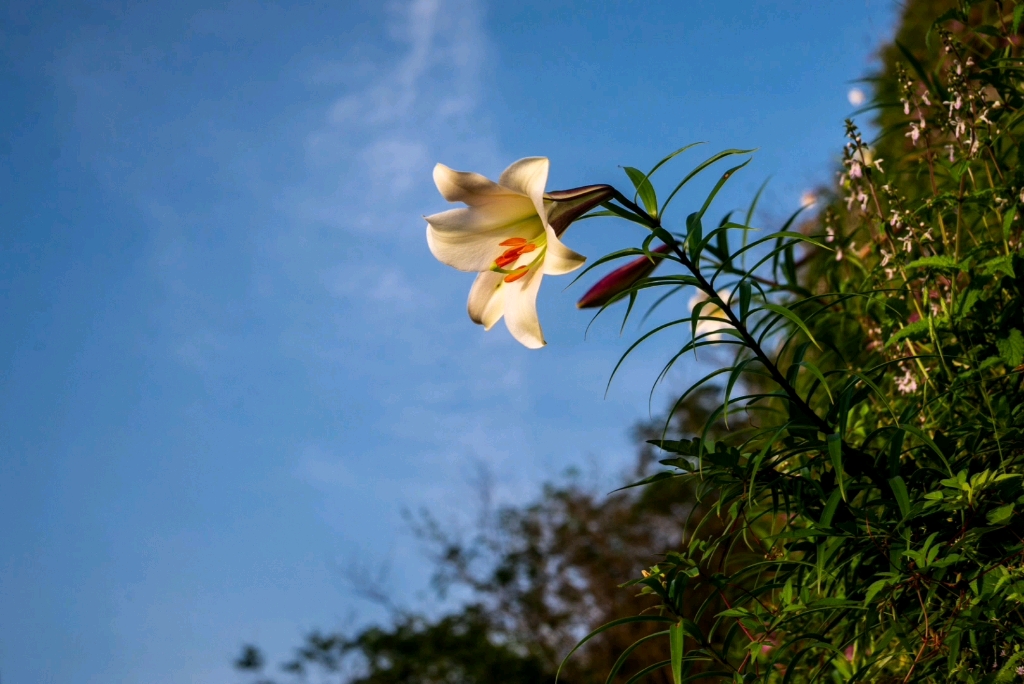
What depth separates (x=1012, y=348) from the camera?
86cm

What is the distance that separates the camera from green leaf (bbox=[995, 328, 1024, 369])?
2.77ft

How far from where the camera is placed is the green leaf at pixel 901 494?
82 cm

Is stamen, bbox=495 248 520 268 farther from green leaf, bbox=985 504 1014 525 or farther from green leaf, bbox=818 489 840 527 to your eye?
green leaf, bbox=985 504 1014 525

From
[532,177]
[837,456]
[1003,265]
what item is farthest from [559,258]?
[1003,265]

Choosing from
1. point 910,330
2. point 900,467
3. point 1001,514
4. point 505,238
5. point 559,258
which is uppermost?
point 505,238

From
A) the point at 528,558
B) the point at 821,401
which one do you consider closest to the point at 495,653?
the point at 528,558

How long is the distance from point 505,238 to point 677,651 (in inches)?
19.9

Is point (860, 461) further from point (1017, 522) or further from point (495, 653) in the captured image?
point (495, 653)

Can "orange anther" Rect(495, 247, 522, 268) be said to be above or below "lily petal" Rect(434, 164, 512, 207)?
below

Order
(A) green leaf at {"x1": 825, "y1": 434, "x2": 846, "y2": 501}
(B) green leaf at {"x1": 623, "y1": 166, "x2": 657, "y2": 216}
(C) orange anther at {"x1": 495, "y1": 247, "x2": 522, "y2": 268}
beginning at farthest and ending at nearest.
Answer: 1. (C) orange anther at {"x1": 495, "y1": 247, "x2": 522, "y2": 268}
2. (B) green leaf at {"x1": 623, "y1": 166, "x2": 657, "y2": 216}
3. (A) green leaf at {"x1": 825, "y1": 434, "x2": 846, "y2": 501}

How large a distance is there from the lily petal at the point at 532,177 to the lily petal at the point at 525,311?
0.10 meters

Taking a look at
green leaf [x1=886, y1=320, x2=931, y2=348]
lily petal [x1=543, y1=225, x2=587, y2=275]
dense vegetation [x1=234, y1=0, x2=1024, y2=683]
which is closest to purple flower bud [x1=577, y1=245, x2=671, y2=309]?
dense vegetation [x1=234, y1=0, x2=1024, y2=683]

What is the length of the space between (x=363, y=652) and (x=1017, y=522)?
7.83 metres

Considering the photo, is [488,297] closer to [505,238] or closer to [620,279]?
[505,238]
